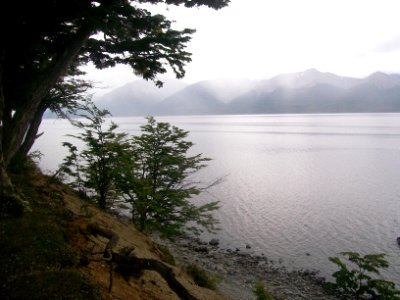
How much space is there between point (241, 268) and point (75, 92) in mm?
14083

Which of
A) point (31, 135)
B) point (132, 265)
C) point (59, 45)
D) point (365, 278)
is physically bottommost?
point (365, 278)

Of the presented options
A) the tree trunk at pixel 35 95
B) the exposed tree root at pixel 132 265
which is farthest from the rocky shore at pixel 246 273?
the tree trunk at pixel 35 95

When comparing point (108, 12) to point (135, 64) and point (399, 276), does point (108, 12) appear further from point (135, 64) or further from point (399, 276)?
point (399, 276)

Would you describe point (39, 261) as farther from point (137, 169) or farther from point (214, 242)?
point (214, 242)

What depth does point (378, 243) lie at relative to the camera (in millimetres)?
23406

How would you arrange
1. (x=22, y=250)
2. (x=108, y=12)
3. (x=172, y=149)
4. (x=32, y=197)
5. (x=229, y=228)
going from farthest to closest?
1. (x=229, y=228)
2. (x=172, y=149)
3. (x=32, y=197)
4. (x=108, y=12)
5. (x=22, y=250)

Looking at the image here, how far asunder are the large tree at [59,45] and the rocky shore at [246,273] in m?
11.5

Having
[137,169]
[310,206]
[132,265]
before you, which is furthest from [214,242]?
[132,265]

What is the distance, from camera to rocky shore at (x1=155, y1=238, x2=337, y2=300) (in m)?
17.3

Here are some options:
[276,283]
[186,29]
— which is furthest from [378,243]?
[186,29]

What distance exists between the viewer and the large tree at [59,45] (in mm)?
6918

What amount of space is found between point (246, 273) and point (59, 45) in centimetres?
1590

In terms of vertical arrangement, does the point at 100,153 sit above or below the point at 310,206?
above

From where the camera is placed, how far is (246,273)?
19562mm
